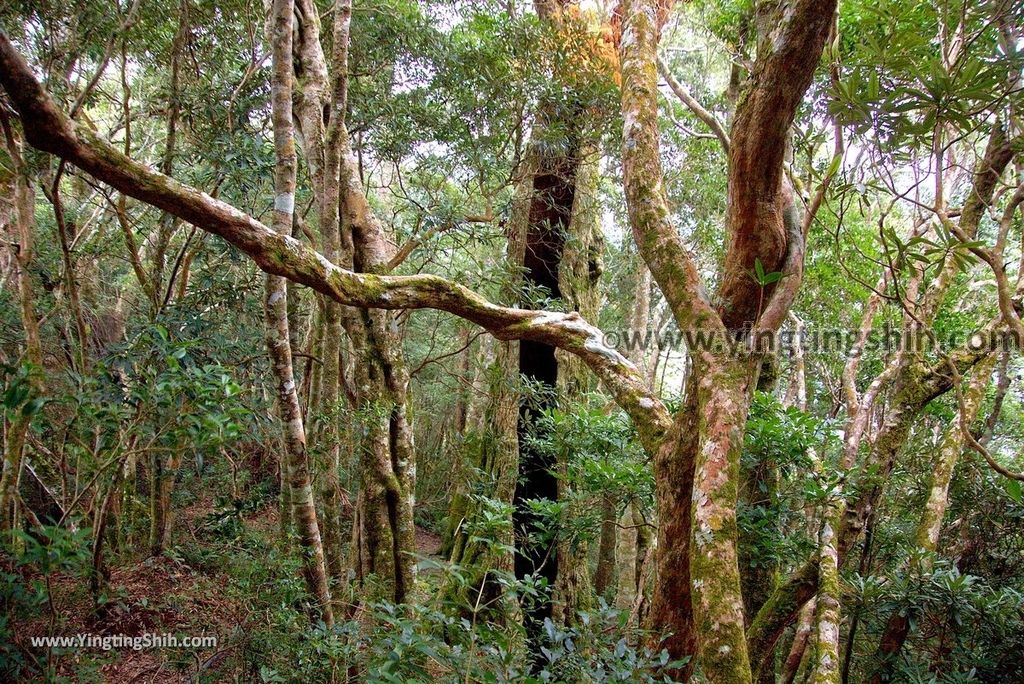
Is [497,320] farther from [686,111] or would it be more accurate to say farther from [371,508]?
[686,111]

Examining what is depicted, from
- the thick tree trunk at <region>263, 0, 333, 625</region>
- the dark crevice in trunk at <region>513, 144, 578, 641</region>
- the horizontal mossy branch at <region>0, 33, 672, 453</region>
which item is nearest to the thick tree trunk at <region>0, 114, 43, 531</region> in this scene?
the thick tree trunk at <region>263, 0, 333, 625</region>

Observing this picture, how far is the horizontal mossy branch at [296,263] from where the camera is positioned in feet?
7.11

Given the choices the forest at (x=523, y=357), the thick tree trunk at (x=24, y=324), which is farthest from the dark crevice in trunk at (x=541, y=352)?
the thick tree trunk at (x=24, y=324)

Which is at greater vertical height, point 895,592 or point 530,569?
point 895,592

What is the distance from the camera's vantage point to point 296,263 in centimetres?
266

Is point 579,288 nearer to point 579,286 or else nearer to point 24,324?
point 579,286

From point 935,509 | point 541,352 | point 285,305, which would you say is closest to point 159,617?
point 285,305

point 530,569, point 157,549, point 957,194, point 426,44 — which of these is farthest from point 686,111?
point 157,549

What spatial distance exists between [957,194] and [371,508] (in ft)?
24.9

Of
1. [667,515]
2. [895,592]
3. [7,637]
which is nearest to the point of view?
[667,515]

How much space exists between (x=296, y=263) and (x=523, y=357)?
4231 millimetres

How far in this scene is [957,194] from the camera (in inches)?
273

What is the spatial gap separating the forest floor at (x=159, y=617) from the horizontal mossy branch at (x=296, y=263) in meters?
2.39

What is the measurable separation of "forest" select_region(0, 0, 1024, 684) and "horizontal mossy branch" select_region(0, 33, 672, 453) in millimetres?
15
